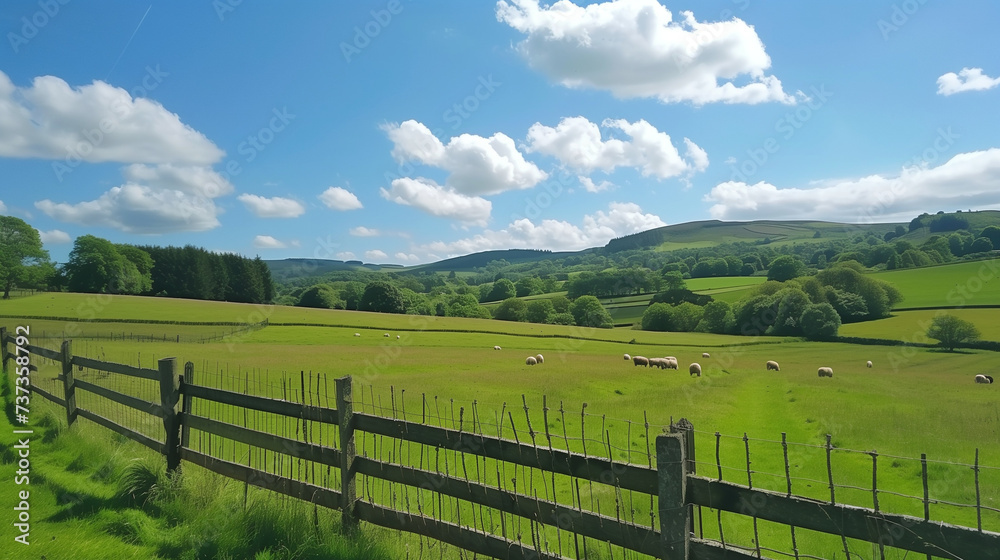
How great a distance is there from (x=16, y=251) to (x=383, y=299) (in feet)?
181

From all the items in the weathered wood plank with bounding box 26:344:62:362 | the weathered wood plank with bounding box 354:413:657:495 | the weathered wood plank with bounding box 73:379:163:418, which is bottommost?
the weathered wood plank with bounding box 73:379:163:418

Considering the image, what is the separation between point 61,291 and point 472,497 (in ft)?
353

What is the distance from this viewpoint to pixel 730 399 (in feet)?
76.8

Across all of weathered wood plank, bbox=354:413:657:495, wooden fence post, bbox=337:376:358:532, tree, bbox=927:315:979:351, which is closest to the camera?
weathered wood plank, bbox=354:413:657:495

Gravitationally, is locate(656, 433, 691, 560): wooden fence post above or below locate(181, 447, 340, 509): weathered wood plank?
above

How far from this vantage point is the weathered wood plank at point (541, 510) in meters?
4.18

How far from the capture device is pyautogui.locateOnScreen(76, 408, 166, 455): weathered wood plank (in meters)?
8.29

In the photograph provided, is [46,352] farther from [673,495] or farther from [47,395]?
[673,495]

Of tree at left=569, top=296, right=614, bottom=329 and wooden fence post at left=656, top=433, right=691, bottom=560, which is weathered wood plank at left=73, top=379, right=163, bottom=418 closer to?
wooden fence post at left=656, top=433, right=691, bottom=560

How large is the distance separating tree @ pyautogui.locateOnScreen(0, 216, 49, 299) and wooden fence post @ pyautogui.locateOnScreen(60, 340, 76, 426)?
274 feet

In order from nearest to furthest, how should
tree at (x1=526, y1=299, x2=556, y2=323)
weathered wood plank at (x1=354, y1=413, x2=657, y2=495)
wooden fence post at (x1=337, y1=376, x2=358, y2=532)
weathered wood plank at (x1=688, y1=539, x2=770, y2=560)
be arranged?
weathered wood plank at (x1=688, y1=539, x2=770, y2=560) < weathered wood plank at (x1=354, y1=413, x2=657, y2=495) < wooden fence post at (x1=337, y1=376, x2=358, y2=532) < tree at (x1=526, y1=299, x2=556, y2=323)

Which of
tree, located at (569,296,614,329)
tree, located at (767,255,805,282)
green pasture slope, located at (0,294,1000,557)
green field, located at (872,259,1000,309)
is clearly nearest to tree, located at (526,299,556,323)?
tree, located at (569,296,614,329)

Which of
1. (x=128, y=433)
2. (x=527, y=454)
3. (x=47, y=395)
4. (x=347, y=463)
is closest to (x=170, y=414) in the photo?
(x=128, y=433)

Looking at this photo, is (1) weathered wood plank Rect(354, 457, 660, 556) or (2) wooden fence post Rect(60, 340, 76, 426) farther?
(2) wooden fence post Rect(60, 340, 76, 426)
